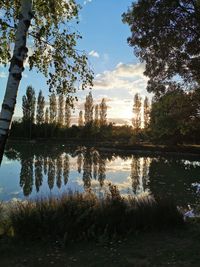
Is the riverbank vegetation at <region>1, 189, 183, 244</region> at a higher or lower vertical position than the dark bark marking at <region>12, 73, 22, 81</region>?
lower

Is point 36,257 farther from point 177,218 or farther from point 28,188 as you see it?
point 28,188

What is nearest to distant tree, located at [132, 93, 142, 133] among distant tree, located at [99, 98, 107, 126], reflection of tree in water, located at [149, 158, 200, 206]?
distant tree, located at [99, 98, 107, 126]

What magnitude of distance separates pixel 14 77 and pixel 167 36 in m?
7.83

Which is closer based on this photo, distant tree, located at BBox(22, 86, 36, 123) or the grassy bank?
the grassy bank

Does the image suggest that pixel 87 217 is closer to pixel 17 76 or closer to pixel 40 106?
pixel 17 76

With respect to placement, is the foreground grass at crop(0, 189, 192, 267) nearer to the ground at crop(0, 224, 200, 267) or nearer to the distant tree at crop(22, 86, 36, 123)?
the ground at crop(0, 224, 200, 267)

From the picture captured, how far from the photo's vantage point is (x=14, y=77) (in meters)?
5.08

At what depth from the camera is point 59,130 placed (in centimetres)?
8144

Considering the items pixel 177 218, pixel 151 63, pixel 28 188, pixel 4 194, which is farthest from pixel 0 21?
pixel 28 188

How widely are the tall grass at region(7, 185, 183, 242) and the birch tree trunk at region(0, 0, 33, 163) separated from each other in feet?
5.02

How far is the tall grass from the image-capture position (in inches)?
237

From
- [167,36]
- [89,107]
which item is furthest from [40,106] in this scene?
[167,36]

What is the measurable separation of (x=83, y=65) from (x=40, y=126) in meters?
74.9

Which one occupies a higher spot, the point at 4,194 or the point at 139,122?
the point at 139,122
